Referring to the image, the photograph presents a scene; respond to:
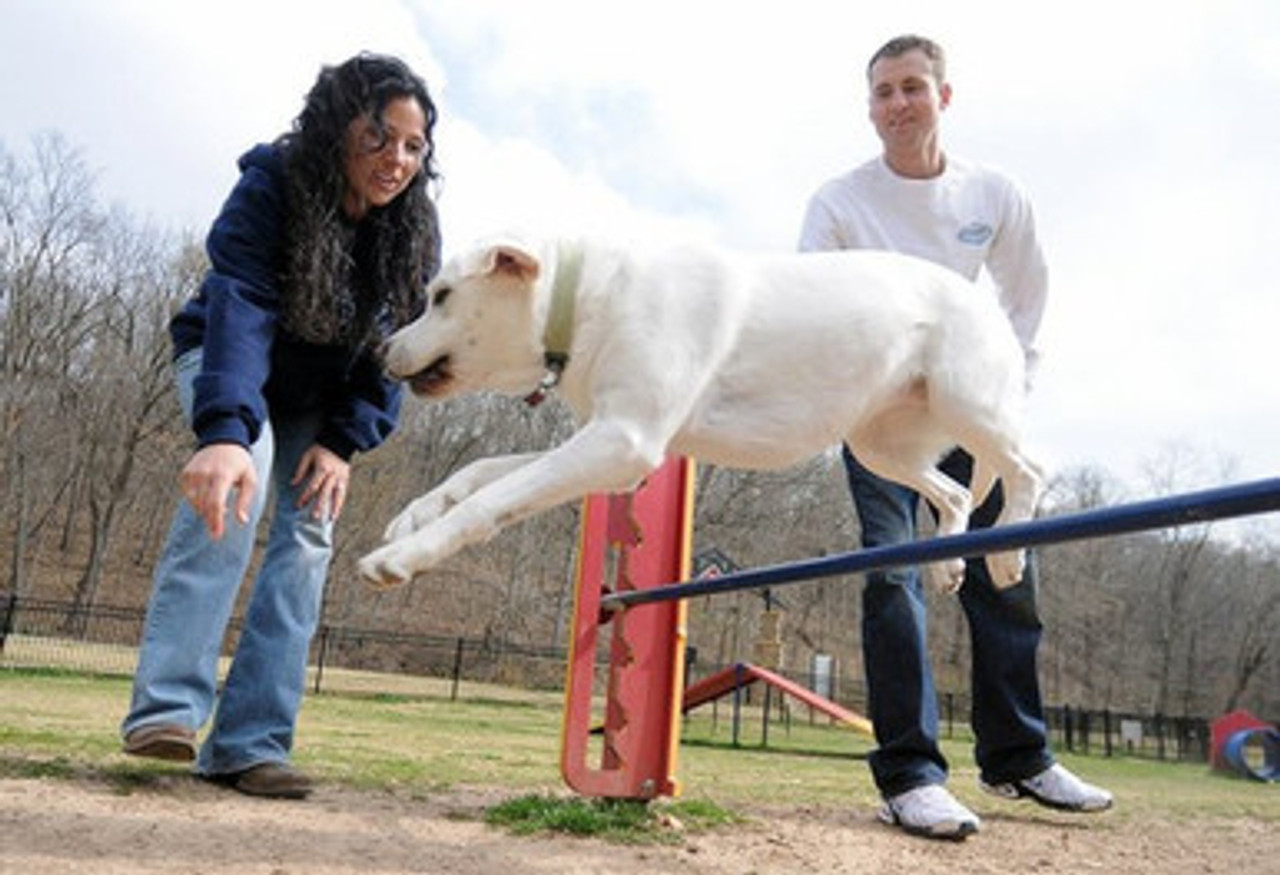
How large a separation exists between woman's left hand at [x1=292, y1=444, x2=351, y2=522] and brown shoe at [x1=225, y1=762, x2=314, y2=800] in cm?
75

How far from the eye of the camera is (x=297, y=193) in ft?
10.4

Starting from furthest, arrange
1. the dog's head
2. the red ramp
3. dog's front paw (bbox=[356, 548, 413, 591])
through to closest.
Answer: the red ramp < the dog's head < dog's front paw (bbox=[356, 548, 413, 591])

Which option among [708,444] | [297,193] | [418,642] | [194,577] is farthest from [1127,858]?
[418,642]

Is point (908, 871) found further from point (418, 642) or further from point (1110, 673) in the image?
point (1110, 673)

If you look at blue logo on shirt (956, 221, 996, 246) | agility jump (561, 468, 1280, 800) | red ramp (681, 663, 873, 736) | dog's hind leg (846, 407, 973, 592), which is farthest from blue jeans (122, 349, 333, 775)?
red ramp (681, 663, 873, 736)


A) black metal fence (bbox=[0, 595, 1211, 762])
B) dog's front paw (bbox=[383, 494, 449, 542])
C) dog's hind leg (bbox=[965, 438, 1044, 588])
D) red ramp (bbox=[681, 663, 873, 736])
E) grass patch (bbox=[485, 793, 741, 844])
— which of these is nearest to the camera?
dog's front paw (bbox=[383, 494, 449, 542])

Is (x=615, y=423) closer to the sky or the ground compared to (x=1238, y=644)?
closer to the ground

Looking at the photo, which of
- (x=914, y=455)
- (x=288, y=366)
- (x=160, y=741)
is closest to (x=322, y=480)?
(x=288, y=366)

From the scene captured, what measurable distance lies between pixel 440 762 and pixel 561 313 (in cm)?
347

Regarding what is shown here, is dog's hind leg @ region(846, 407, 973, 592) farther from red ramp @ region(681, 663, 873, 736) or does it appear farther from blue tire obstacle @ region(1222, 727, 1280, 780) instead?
blue tire obstacle @ region(1222, 727, 1280, 780)

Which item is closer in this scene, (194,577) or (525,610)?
(194,577)

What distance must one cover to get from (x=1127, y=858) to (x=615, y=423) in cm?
241

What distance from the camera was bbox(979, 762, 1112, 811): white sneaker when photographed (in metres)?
3.83

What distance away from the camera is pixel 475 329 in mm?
2461
